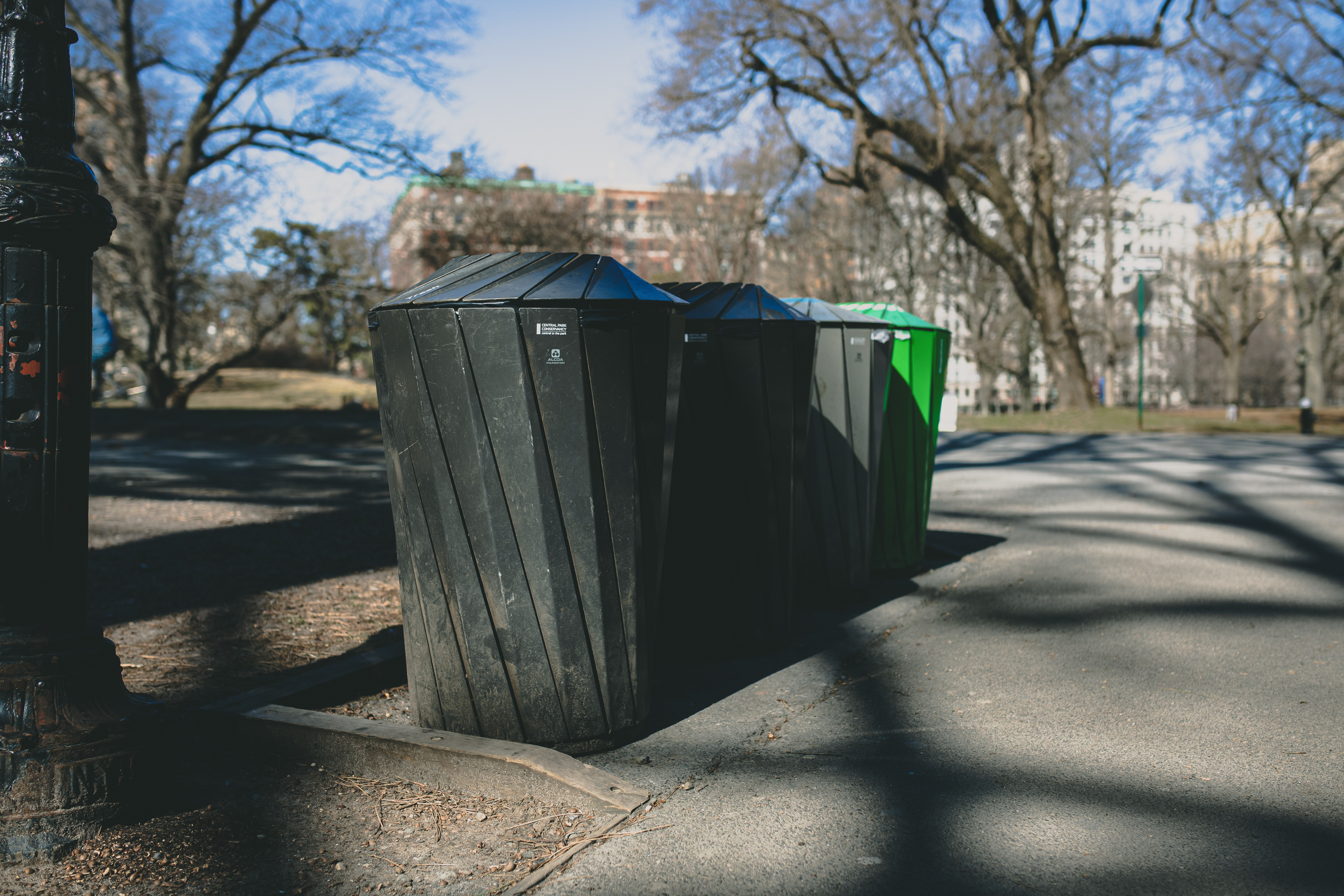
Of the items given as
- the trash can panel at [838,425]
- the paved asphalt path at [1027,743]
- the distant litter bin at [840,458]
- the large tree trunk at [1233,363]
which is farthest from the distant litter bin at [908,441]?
the large tree trunk at [1233,363]

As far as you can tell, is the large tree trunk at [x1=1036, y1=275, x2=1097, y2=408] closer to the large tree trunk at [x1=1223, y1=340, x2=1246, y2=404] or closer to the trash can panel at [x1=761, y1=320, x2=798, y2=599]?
the trash can panel at [x1=761, y1=320, x2=798, y2=599]

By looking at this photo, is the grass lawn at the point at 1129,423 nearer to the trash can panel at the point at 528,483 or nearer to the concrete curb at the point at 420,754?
the trash can panel at the point at 528,483

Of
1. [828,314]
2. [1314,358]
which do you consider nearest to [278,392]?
[828,314]

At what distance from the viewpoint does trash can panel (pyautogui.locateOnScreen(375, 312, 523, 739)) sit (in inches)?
114

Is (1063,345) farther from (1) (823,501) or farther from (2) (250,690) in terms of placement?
(2) (250,690)

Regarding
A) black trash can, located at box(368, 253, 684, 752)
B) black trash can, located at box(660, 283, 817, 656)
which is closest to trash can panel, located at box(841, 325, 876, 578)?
black trash can, located at box(660, 283, 817, 656)

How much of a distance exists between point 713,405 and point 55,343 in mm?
2305

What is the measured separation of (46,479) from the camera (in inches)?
101

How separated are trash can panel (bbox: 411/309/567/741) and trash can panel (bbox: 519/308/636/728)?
155mm

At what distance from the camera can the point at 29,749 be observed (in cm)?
245

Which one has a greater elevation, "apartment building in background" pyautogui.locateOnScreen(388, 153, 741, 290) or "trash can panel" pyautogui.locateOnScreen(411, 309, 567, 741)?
"apartment building in background" pyautogui.locateOnScreen(388, 153, 741, 290)

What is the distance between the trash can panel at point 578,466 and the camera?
283 cm

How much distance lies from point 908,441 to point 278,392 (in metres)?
34.0

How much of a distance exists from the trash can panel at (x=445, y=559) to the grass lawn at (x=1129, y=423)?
52.2ft
